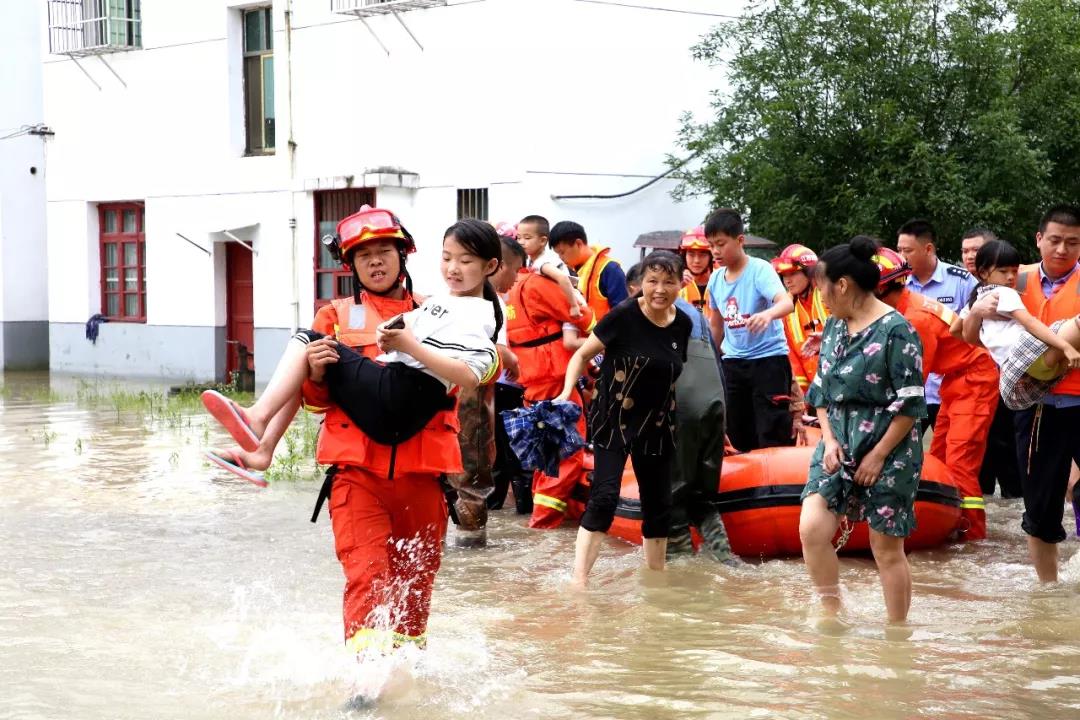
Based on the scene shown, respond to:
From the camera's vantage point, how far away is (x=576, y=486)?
9492 millimetres

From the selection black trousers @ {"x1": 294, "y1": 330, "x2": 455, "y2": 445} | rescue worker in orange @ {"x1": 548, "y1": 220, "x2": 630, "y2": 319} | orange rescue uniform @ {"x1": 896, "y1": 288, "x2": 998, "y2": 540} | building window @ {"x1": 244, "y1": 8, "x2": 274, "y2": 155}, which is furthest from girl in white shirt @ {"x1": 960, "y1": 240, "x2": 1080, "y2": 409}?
building window @ {"x1": 244, "y1": 8, "x2": 274, "y2": 155}

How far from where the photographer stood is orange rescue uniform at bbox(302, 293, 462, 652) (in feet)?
16.6

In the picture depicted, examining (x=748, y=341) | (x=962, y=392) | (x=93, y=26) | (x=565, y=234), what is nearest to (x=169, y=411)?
(x=565, y=234)

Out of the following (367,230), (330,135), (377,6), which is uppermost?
(377,6)

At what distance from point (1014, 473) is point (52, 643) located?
653 centimetres

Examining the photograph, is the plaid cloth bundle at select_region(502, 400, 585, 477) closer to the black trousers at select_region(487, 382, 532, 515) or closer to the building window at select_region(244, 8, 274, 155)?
the black trousers at select_region(487, 382, 532, 515)

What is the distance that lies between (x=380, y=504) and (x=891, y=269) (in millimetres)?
3290

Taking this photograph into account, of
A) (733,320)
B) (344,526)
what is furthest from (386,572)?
(733,320)

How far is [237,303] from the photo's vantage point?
22.6 metres

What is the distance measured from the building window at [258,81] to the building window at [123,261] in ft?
10.8

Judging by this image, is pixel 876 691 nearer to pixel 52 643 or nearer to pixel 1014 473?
pixel 52 643

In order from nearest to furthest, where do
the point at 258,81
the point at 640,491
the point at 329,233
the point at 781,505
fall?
the point at 640,491, the point at 781,505, the point at 329,233, the point at 258,81

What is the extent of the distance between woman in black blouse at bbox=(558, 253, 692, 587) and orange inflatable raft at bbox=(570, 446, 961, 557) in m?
0.88

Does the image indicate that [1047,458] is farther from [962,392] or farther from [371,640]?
[371,640]
